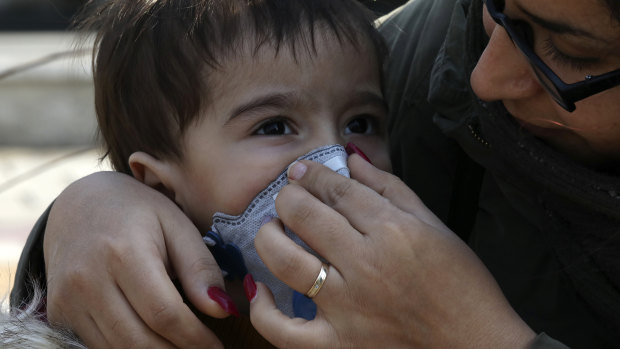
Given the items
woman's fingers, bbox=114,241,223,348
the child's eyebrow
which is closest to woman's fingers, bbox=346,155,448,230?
the child's eyebrow

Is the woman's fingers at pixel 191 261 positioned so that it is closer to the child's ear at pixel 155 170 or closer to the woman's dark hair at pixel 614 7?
the child's ear at pixel 155 170

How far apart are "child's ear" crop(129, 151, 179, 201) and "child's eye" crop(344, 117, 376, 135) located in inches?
16.9

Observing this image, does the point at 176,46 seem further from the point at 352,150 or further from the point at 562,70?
the point at 562,70

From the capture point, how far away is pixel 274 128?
6.33 feet

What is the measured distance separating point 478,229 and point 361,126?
16.8 inches

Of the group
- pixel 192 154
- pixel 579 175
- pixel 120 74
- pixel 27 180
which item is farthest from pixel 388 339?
pixel 27 180

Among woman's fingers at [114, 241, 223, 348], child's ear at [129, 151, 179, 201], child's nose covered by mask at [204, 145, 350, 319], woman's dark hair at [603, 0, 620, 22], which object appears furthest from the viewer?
child's ear at [129, 151, 179, 201]

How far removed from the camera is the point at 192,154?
1935 millimetres

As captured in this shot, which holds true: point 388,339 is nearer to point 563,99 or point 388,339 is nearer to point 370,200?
point 370,200

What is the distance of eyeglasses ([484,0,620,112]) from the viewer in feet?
4.97

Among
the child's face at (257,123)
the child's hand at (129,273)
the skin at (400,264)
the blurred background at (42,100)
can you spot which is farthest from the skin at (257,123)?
the blurred background at (42,100)

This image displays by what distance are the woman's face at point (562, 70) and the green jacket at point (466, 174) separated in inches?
5.5

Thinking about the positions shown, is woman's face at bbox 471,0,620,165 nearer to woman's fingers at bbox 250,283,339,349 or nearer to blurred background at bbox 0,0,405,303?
woman's fingers at bbox 250,283,339,349

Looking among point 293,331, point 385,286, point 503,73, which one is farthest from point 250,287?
point 503,73
